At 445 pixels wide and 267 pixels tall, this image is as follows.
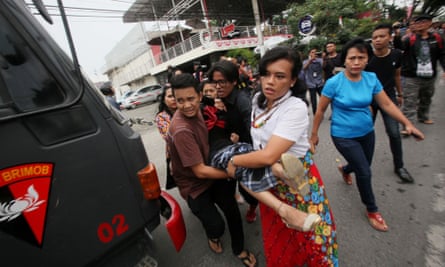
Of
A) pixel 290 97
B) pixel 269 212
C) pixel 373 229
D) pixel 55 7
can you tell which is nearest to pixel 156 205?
pixel 269 212

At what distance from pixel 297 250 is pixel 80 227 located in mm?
1294

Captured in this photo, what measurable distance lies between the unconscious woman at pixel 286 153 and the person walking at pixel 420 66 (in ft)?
11.5

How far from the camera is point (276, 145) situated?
103 cm

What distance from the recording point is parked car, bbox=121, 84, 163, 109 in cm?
1515

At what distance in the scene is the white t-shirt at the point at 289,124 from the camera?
41.3 inches

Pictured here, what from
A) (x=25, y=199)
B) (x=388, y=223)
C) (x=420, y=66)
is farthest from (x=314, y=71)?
(x=25, y=199)

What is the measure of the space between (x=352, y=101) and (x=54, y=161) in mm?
2114

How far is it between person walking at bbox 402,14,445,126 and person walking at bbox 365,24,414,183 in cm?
100

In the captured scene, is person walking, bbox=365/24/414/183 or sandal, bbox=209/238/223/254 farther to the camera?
person walking, bbox=365/24/414/183

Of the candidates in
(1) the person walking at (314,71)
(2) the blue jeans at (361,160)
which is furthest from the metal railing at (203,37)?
(2) the blue jeans at (361,160)

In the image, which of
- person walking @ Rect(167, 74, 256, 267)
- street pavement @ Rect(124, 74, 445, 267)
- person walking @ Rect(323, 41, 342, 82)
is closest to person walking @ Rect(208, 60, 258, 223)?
Answer: person walking @ Rect(167, 74, 256, 267)

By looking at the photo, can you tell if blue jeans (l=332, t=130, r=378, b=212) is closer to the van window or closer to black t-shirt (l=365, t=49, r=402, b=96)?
black t-shirt (l=365, t=49, r=402, b=96)

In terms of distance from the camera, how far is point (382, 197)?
227cm

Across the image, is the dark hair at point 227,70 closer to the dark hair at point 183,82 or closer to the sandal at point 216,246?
the dark hair at point 183,82
